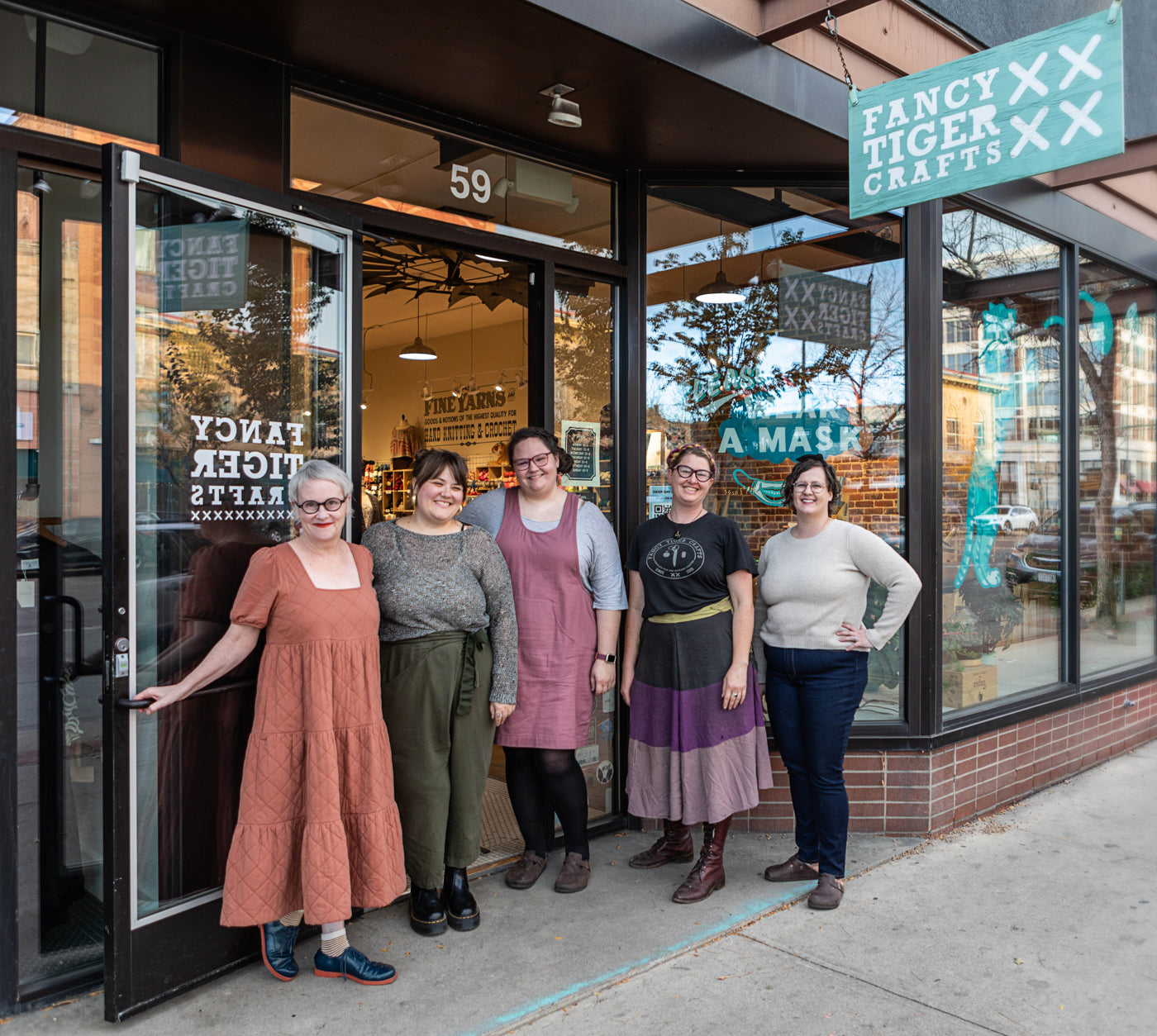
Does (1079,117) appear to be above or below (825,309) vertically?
above

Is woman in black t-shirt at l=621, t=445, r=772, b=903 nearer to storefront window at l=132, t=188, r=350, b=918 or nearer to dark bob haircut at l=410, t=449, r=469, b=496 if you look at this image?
dark bob haircut at l=410, t=449, r=469, b=496

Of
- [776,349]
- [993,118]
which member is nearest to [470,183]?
[776,349]

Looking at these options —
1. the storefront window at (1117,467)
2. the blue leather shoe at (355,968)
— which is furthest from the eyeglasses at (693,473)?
→ the storefront window at (1117,467)

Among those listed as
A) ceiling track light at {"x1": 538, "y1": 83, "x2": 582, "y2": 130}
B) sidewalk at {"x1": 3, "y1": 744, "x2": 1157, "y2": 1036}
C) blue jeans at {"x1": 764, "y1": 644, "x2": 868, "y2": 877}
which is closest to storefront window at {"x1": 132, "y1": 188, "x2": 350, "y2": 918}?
sidewalk at {"x1": 3, "y1": 744, "x2": 1157, "y2": 1036}

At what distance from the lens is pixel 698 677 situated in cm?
376

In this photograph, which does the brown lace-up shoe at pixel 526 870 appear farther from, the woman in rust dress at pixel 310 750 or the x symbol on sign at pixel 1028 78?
the x symbol on sign at pixel 1028 78

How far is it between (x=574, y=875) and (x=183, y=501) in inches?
81.7

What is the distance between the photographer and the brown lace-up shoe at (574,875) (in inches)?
150

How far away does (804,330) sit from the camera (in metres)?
4.89

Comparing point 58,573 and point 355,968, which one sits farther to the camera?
point 58,573

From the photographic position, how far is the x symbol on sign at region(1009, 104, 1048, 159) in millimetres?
3205

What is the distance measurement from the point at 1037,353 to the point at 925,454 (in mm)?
1633

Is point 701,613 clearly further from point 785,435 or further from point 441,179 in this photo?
point 441,179

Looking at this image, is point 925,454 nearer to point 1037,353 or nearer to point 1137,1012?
point 1037,353
